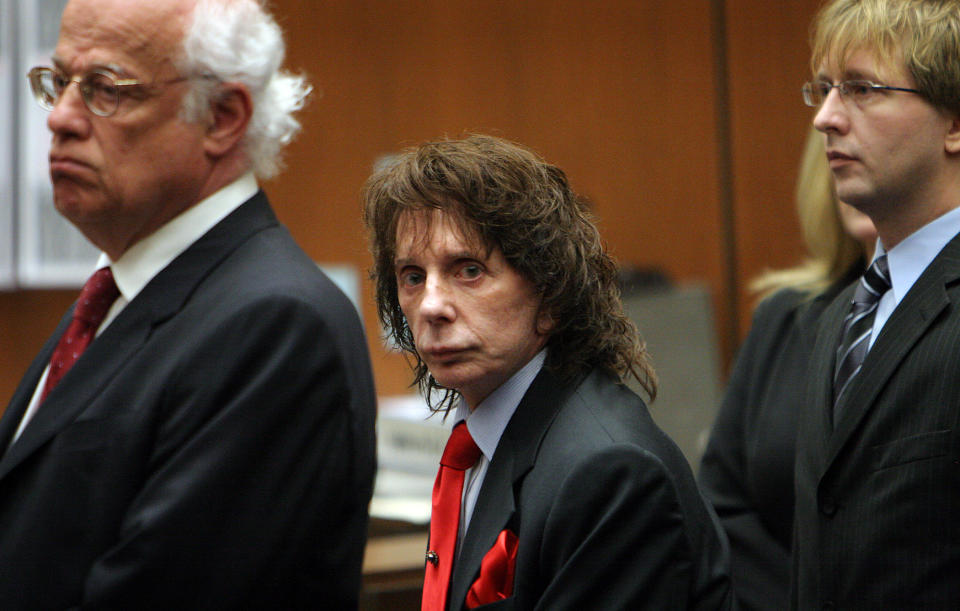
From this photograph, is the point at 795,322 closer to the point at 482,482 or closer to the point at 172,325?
the point at 482,482

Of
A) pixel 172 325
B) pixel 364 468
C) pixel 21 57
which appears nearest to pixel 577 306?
pixel 364 468

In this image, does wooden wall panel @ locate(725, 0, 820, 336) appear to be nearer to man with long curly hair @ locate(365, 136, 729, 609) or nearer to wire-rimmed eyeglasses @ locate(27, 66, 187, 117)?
man with long curly hair @ locate(365, 136, 729, 609)

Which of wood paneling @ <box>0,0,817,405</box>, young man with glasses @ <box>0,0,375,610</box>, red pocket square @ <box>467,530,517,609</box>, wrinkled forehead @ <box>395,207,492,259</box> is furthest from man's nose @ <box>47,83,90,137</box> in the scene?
wood paneling @ <box>0,0,817,405</box>

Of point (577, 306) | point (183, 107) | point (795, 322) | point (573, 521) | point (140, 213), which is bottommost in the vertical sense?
point (795, 322)

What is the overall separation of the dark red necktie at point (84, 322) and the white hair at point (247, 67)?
30 cm

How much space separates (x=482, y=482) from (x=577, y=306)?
0.27 metres

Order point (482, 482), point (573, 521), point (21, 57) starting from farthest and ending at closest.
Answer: point (21, 57), point (482, 482), point (573, 521)

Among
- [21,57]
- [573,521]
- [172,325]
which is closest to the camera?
[573,521]

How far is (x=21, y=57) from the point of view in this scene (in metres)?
3.37

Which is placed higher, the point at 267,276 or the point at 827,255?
the point at 267,276

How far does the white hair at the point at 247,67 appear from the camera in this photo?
1764mm

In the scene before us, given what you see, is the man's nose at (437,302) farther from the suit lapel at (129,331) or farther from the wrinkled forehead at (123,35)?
the wrinkled forehead at (123,35)

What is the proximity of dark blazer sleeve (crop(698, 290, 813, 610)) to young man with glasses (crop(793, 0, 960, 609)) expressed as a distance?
31 cm

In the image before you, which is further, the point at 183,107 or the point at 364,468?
the point at 183,107
